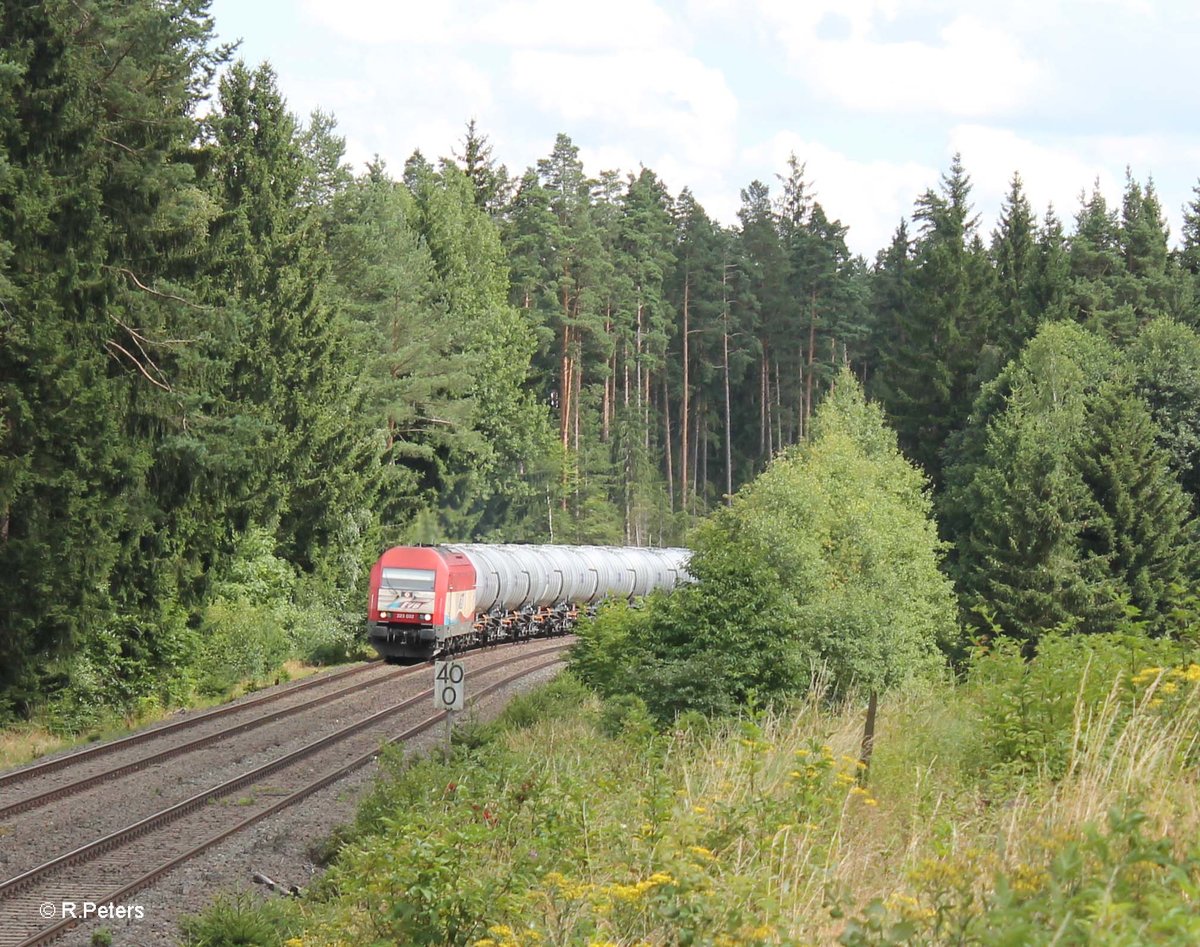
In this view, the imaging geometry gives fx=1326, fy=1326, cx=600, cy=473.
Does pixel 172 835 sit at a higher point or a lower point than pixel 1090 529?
lower

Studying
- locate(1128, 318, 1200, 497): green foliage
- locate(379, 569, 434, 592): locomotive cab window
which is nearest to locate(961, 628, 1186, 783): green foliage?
locate(379, 569, 434, 592): locomotive cab window

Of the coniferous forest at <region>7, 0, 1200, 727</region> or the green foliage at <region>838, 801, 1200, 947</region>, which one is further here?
the coniferous forest at <region>7, 0, 1200, 727</region>

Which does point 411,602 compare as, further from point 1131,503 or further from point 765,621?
point 1131,503

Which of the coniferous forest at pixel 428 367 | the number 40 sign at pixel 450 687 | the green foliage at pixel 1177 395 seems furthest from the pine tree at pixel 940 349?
the number 40 sign at pixel 450 687

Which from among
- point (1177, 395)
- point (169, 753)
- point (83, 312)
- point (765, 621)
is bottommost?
point (169, 753)

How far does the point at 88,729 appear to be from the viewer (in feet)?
75.3

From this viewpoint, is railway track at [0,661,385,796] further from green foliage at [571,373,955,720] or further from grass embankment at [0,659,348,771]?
green foliage at [571,373,955,720]

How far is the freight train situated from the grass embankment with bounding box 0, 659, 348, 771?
6.49 meters

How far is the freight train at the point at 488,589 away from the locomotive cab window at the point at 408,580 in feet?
0.09

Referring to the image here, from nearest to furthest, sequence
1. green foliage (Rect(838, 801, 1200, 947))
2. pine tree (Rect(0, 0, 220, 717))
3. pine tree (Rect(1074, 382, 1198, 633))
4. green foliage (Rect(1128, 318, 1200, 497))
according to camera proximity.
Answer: green foliage (Rect(838, 801, 1200, 947)) < pine tree (Rect(0, 0, 220, 717)) < pine tree (Rect(1074, 382, 1198, 633)) < green foliage (Rect(1128, 318, 1200, 497))

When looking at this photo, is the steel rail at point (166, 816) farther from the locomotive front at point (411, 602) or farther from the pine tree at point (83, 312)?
the locomotive front at point (411, 602)

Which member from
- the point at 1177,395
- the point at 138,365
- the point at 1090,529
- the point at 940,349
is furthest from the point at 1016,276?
the point at 138,365

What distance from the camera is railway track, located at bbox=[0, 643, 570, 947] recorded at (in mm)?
11680
